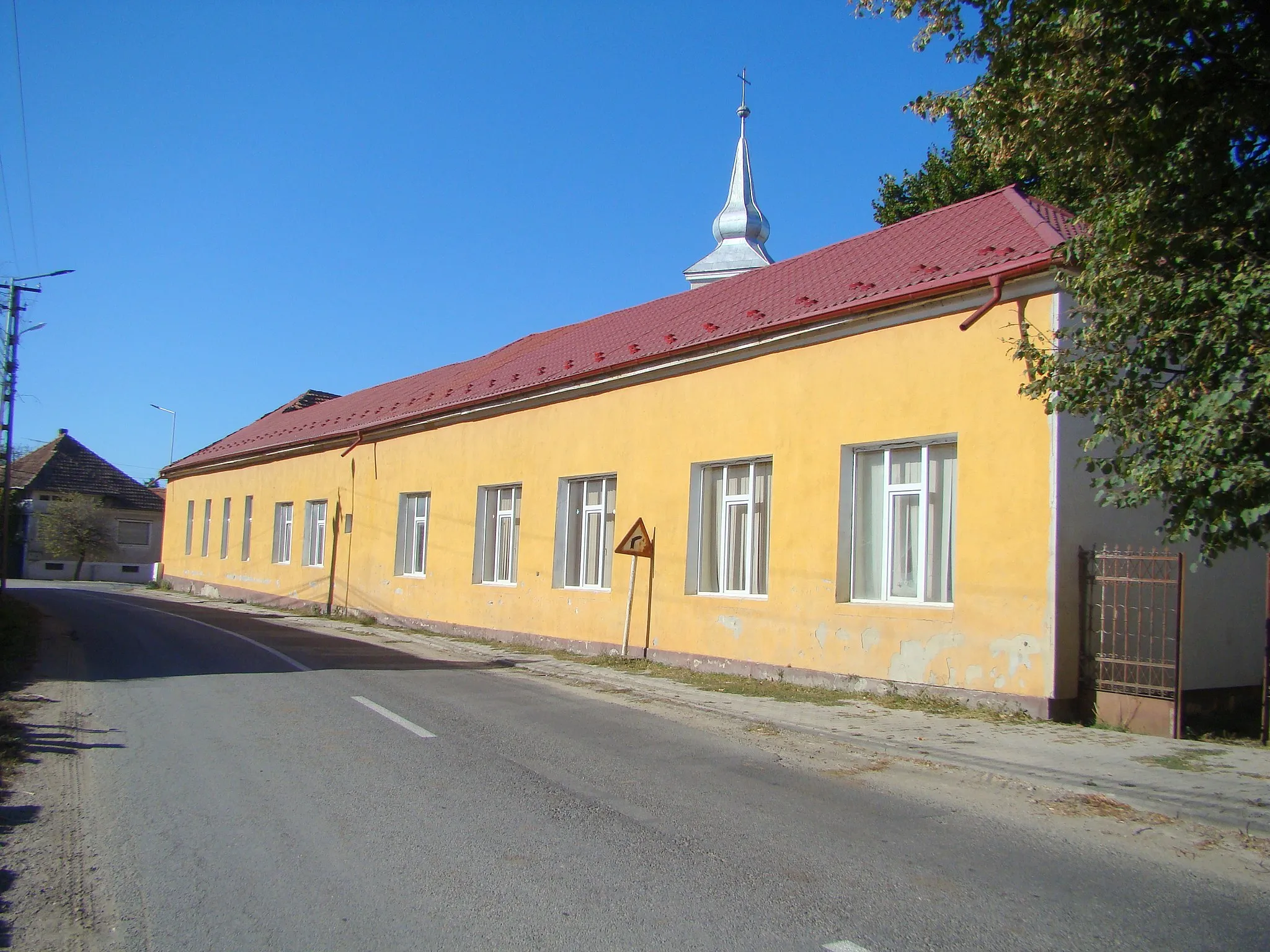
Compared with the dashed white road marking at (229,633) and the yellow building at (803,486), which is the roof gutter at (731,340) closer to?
the yellow building at (803,486)

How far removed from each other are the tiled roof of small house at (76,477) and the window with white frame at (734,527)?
49.3 m

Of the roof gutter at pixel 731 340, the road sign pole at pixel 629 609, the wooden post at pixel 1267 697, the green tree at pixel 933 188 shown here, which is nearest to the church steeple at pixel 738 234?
the green tree at pixel 933 188

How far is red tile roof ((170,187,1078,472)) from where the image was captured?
11383 millimetres

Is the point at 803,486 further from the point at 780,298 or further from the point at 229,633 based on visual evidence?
the point at 229,633

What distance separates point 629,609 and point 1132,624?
7.26 m

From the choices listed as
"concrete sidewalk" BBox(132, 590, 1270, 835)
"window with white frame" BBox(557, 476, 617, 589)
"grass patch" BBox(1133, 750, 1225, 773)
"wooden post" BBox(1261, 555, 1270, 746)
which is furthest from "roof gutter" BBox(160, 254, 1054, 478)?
"grass patch" BBox(1133, 750, 1225, 773)

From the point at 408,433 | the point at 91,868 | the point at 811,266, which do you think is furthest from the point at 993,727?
the point at 408,433

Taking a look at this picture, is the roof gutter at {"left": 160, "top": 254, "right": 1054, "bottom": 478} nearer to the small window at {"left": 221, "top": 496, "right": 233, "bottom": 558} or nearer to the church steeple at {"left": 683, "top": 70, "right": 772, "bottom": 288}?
the small window at {"left": 221, "top": 496, "right": 233, "bottom": 558}

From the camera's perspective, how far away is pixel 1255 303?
20.1 ft

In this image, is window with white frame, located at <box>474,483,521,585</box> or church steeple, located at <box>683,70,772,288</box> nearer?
window with white frame, located at <box>474,483,521,585</box>

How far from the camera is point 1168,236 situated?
22.2 feet

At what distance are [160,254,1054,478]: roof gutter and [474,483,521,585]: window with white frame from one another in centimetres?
185

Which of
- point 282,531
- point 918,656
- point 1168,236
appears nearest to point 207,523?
point 282,531

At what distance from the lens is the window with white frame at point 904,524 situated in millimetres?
11070
